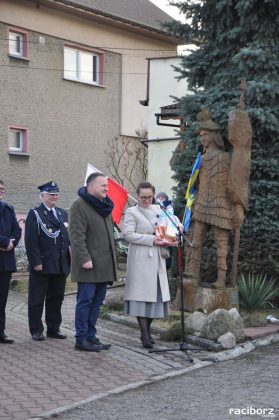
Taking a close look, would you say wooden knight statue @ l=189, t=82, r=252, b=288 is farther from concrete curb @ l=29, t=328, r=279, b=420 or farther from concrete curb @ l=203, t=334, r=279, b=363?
concrete curb @ l=29, t=328, r=279, b=420

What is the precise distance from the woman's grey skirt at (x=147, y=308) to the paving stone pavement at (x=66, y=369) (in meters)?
0.40

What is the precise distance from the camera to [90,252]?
765 cm

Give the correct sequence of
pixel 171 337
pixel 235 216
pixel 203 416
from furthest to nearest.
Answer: pixel 235 216 < pixel 171 337 < pixel 203 416

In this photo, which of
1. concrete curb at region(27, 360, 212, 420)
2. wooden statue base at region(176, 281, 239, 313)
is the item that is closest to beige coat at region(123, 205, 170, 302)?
concrete curb at region(27, 360, 212, 420)

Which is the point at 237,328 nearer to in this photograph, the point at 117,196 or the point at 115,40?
the point at 117,196

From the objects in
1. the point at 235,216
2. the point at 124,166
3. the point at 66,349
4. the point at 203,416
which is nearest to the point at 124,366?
the point at 66,349

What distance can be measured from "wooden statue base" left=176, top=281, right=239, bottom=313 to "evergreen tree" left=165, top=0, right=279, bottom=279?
1355 millimetres

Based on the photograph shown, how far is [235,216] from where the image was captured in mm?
9586

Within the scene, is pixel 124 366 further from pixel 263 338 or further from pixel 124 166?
pixel 124 166

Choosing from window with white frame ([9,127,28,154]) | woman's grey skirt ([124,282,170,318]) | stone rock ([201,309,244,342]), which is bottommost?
stone rock ([201,309,244,342])

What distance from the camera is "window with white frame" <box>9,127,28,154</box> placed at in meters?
21.8

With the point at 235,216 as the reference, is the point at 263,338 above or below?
below

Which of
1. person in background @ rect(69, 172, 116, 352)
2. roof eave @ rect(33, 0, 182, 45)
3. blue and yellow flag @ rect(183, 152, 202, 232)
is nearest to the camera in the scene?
person in background @ rect(69, 172, 116, 352)

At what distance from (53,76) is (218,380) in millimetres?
17295
